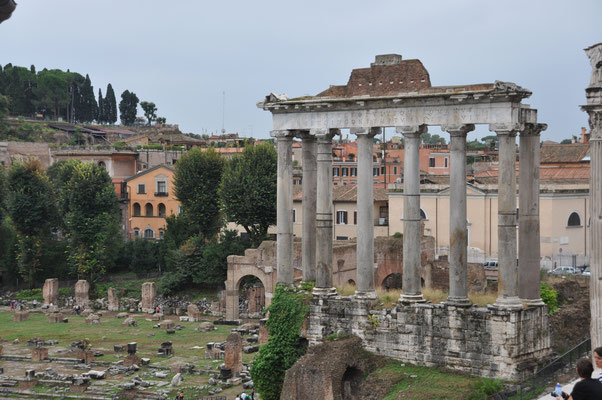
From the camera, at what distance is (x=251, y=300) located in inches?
1845

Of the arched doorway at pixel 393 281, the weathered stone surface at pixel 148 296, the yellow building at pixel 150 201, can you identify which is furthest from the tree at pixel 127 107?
the arched doorway at pixel 393 281

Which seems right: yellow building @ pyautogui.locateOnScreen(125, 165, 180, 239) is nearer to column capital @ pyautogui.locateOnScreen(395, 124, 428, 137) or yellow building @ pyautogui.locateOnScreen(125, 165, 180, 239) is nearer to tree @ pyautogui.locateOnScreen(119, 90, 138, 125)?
column capital @ pyautogui.locateOnScreen(395, 124, 428, 137)

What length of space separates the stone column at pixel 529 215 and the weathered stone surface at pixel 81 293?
36.8 metres

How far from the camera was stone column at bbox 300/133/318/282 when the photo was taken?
83.0 ft

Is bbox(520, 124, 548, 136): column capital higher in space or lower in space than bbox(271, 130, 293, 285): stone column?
higher

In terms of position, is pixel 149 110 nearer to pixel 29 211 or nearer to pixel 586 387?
pixel 29 211

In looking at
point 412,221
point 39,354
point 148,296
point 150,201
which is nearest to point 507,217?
point 412,221

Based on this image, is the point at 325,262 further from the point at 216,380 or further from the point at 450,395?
the point at 216,380

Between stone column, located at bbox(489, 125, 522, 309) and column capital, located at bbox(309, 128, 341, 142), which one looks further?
column capital, located at bbox(309, 128, 341, 142)

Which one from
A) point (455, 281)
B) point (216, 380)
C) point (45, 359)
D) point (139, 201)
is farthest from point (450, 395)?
point (139, 201)

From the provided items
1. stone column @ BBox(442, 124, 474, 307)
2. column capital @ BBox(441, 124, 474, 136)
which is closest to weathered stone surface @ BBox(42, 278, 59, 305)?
stone column @ BBox(442, 124, 474, 307)

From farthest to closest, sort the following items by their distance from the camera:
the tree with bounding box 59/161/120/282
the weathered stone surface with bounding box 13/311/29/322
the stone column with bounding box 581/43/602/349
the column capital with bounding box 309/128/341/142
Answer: the tree with bounding box 59/161/120/282, the weathered stone surface with bounding box 13/311/29/322, the column capital with bounding box 309/128/341/142, the stone column with bounding box 581/43/602/349

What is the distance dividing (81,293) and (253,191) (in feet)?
44.4

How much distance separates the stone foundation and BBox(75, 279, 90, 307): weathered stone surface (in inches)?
1282
